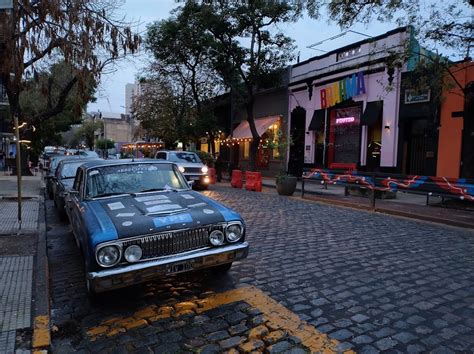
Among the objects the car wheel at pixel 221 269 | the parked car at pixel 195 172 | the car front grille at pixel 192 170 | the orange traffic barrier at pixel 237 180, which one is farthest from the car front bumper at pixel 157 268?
the orange traffic barrier at pixel 237 180

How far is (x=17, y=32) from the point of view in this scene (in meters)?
10.0

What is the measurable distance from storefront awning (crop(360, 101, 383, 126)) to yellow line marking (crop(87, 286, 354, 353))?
15.0 m

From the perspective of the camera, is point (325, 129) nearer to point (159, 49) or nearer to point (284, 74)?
point (284, 74)

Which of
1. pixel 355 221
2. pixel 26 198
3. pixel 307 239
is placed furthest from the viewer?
pixel 26 198

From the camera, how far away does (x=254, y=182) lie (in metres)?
17.8

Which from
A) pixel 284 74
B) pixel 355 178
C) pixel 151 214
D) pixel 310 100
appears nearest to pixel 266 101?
pixel 284 74

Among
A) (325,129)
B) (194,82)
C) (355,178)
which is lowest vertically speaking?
(355,178)

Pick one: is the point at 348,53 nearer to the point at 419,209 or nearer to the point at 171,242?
the point at 419,209

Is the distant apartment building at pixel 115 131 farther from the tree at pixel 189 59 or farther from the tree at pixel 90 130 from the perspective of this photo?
the tree at pixel 189 59

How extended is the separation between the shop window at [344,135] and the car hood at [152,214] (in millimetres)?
15614

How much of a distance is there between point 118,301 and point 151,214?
1.12 m

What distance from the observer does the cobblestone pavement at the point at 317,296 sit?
3604 mm

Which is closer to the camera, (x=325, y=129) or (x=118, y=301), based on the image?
(x=118, y=301)

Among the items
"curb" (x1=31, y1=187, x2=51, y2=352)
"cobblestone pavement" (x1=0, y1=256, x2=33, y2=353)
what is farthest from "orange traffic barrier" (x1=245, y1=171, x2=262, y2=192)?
"cobblestone pavement" (x1=0, y1=256, x2=33, y2=353)
